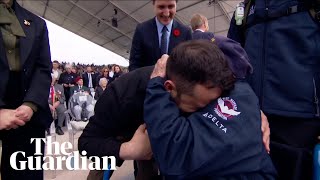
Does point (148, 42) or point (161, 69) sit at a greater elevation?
point (148, 42)

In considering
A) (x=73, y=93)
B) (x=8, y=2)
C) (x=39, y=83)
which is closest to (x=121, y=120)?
(x=39, y=83)

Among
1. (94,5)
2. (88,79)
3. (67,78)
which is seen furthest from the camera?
(94,5)

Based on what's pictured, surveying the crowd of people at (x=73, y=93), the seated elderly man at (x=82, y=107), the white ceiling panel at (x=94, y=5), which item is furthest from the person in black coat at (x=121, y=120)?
the white ceiling panel at (x=94, y=5)

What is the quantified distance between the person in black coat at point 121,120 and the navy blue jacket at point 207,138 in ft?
0.36

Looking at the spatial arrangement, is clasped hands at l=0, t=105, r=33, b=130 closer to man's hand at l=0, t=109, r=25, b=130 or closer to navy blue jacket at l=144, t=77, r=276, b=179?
man's hand at l=0, t=109, r=25, b=130

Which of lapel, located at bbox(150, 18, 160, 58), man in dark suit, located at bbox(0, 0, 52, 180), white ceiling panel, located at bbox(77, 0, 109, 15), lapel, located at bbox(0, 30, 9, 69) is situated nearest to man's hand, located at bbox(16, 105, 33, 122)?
man in dark suit, located at bbox(0, 0, 52, 180)

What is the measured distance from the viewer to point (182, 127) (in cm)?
70

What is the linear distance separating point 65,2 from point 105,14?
1633mm

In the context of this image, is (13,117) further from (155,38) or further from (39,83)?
(155,38)

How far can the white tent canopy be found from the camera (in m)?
7.20

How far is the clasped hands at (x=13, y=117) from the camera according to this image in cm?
111

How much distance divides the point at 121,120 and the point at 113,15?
32.1 ft

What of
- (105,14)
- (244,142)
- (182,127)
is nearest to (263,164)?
(244,142)

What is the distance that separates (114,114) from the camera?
85 centimetres
